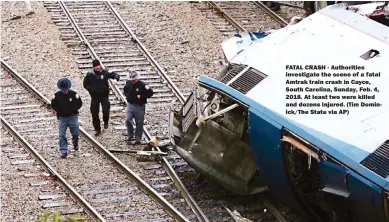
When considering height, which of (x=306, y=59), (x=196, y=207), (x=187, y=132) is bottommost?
(x=196, y=207)

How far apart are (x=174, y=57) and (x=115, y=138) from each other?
4.16 metres

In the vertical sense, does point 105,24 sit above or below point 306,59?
below

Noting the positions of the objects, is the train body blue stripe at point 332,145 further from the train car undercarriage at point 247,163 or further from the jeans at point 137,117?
the jeans at point 137,117

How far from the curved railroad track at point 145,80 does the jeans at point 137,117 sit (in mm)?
314

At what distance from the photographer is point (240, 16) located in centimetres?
1961

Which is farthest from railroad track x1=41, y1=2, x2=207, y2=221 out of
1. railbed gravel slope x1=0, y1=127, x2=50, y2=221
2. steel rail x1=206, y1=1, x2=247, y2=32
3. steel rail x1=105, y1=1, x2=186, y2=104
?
steel rail x1=206, y1=1, x2=247, y2=32

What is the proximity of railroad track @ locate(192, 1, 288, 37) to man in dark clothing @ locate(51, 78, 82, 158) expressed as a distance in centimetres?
650

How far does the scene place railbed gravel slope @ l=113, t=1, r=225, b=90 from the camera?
16812mm

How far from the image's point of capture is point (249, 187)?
441 inches

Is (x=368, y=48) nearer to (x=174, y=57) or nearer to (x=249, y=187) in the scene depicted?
(x=249, y=187)

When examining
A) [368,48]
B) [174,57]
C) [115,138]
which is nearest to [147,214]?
[115,138]

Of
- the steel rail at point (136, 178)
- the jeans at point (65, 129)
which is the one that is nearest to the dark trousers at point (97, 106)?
the steel rail at point (136, 178)

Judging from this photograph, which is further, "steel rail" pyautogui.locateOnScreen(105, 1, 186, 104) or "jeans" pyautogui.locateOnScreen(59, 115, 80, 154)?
"steel rail" pyautogui.locateOnScreen(105, 1, 186, 104)

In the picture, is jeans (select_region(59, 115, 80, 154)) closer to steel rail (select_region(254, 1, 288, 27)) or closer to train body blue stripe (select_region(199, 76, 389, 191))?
train body blue stripe (select_region(199, 76, 389, 191))
